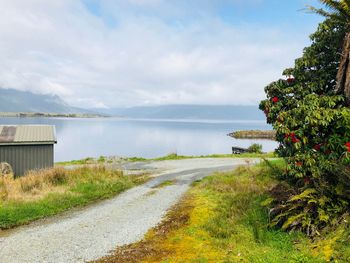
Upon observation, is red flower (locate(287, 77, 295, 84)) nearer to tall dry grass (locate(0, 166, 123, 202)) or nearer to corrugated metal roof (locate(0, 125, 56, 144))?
tall dry grass (locate(0, 166, 123, 202))

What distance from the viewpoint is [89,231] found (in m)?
11.2

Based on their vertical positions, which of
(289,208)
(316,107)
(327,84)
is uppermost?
(327,84)

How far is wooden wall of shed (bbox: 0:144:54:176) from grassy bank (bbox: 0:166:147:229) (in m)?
4.32

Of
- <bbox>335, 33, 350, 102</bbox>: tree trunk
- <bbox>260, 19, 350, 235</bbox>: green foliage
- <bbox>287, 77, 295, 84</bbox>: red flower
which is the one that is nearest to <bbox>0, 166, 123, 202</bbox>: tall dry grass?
<bbox>260, 19, 350, 235</bbox>: green foliage

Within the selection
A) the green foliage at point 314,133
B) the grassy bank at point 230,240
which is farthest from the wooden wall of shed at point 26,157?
the green foliage at point 314,133

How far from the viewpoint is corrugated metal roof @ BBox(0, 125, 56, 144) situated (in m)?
22.3

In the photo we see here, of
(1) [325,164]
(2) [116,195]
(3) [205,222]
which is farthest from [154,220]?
(1) [325,164]

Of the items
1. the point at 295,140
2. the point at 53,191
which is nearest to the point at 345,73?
the point at 295,140

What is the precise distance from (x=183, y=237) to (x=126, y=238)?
1.86 m

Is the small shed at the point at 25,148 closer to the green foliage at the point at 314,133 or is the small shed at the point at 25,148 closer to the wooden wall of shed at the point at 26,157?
the wooden wall of shed at the point at 26,157

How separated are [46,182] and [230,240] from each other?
11455 millimetres

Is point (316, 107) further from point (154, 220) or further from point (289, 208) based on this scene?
point (154, 220)

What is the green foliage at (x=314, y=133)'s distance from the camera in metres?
9.52

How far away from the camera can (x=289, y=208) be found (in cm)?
1027
